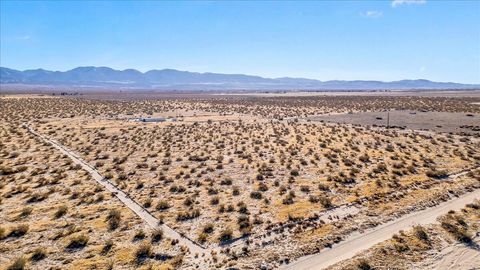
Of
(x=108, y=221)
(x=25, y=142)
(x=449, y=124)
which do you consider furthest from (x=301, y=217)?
(x=449, y=124)

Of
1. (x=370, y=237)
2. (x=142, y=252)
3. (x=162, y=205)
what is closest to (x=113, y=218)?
(x=162, y=205)

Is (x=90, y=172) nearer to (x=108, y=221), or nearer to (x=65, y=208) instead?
(x=65, y=208)

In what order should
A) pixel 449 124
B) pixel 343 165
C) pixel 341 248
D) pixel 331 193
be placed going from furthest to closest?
pixel 449 124
pixel 343 165
pixel 331 193
pixel 341 248

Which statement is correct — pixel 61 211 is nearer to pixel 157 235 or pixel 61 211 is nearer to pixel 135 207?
pixel 135 207

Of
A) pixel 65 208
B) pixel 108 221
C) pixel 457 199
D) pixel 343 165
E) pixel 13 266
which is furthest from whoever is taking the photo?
pixel 343 165

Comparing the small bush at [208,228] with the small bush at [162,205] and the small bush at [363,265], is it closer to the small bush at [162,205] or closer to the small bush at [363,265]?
the small bush at [162,205]

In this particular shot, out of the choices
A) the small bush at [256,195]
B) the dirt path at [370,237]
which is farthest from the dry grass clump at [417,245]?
the small bush at [256,195]

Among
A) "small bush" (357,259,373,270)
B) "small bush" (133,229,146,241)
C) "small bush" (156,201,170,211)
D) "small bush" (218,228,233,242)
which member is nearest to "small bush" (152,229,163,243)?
"small bush" (133,229,146,241)
